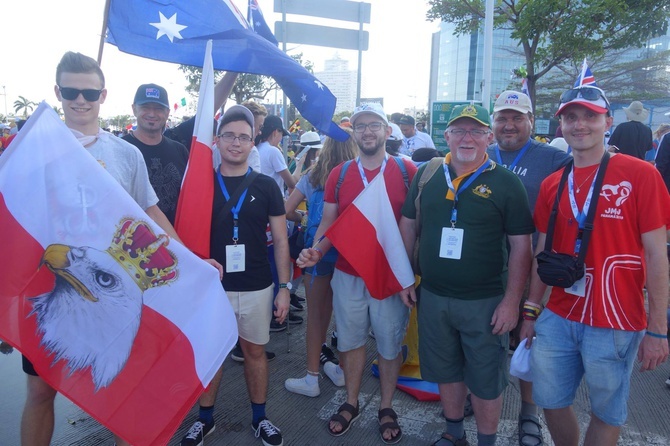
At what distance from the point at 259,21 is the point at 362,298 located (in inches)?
110

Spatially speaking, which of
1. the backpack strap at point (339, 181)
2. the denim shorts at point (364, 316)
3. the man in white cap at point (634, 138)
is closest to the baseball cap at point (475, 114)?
the backpack strap at point (339, 181)

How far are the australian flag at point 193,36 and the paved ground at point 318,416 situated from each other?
2525 millimetres

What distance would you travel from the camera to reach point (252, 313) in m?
3.09

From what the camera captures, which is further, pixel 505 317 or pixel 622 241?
pixel 505 317

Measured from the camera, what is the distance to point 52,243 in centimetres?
220

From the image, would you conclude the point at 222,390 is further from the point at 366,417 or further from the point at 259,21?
the point at 259,21

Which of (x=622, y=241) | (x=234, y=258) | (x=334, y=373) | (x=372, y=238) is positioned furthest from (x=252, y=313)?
(x=622, y=241)

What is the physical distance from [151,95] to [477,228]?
8.32ft

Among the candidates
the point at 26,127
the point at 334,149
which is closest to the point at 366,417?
the point at 334,149

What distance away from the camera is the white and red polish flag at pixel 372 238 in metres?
3.15

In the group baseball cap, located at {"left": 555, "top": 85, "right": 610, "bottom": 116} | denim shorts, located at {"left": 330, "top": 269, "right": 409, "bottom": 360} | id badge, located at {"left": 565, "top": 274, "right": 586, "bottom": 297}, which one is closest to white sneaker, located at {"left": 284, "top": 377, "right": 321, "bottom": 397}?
denim shorts, located at {"left": 330, "top": 269, "right": 409, "bottom": 360}

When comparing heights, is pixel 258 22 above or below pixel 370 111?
above

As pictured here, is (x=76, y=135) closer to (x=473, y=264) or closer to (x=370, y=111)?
(x=370, y=111)

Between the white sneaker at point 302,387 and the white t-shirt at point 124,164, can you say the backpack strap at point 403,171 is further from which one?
the white sneaker at point 302,387
